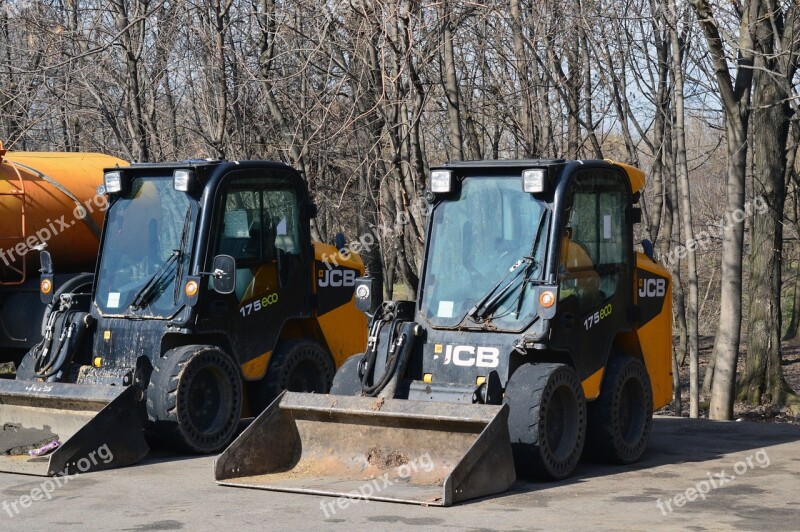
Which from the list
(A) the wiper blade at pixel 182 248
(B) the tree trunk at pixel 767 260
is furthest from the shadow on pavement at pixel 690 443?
(B) the tree trunk at pixel 767 260

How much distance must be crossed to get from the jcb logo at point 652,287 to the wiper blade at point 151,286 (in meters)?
3.86

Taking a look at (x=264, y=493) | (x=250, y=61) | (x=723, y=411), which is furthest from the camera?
(x=250, y=61)

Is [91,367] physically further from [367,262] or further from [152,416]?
[367,262]

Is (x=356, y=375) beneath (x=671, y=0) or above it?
beneath

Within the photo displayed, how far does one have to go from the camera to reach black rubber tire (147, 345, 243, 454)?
898 centimetres

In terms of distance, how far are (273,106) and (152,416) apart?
729 centimetres

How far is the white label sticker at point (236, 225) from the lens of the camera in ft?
32.0

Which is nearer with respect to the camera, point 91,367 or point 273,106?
point 91,367

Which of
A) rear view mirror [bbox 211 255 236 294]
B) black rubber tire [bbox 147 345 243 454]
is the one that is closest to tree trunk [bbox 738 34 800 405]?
black rubber tire [bbox 147 345 243 454]

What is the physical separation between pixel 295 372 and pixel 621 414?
3.07 metres

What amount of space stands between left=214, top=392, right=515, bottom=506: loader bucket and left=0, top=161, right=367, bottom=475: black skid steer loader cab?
120cm

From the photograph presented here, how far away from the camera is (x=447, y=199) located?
→ 8711mm

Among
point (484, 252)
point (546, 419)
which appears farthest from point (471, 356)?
point (484, 252)

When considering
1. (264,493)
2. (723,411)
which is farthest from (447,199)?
(723,411)
